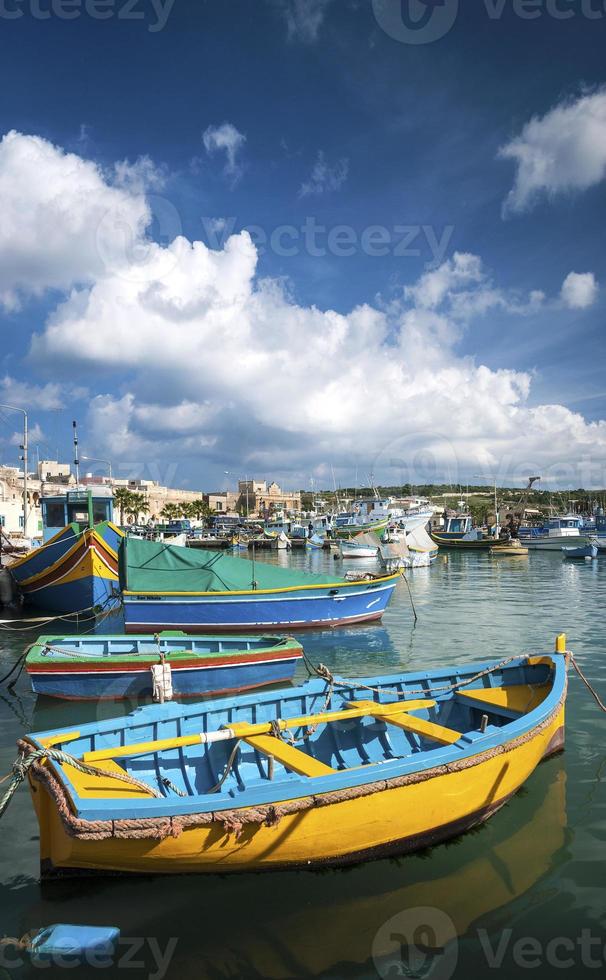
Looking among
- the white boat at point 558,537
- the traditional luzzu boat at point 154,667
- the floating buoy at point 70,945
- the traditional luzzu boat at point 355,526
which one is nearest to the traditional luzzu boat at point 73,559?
the traditional luzzu boat at point 154,667

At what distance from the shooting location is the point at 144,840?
5.34 meters

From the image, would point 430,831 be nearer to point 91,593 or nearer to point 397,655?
point 397,655

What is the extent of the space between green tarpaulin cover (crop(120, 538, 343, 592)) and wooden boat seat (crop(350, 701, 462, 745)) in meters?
11.0

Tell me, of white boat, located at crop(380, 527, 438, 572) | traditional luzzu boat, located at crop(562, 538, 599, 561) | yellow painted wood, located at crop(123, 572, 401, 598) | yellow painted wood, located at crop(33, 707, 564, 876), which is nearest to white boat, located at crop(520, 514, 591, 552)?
traditional luzzu boat, located at crop(562, 538, 599, 561)

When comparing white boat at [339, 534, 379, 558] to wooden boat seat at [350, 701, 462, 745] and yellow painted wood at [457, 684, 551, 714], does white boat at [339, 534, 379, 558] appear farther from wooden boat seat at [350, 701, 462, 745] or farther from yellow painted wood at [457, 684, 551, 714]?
wooden boat seat at [350, 701, 462, 745]

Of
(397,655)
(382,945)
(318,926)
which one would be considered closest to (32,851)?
(318,926)

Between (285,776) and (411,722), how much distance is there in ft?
5.92

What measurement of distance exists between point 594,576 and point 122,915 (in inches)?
1545

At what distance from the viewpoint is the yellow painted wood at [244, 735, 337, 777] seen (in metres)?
6.26

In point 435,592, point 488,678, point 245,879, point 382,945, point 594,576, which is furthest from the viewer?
point 594,576

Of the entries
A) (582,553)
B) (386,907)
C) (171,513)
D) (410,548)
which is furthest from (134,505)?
(386,907)

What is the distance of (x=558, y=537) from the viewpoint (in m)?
71.4

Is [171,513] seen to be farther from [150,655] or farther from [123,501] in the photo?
[150,655]

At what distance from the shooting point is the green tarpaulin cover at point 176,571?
1828 cm
